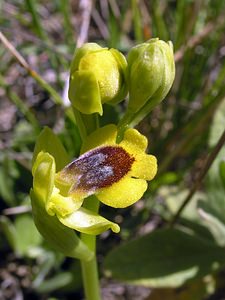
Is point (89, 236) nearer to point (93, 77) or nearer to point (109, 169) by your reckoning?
point (109, 169)

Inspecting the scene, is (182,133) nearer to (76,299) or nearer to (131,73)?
(76,299)

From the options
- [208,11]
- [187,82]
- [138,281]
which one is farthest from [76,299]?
[208,11]

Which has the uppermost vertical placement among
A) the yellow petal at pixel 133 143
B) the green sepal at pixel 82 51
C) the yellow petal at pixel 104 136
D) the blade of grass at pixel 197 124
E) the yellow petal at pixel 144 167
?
the green sepal at pixel 82 51

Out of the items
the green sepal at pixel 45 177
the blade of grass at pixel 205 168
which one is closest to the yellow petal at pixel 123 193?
the green sepal at pixel 45 177

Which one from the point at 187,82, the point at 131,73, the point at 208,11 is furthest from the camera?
the point at 208,11

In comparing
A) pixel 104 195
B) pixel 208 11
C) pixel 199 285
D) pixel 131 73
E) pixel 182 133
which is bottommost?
pixel 199 285

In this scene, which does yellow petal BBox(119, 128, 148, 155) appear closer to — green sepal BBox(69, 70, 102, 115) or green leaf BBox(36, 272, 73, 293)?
green sepal BBox(69, 70, 102, 115)

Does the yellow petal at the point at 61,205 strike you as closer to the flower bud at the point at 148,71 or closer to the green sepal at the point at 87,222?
the green sepal at the point at 87,222
